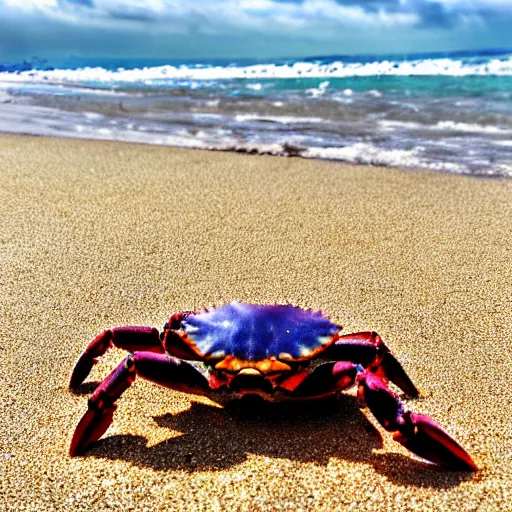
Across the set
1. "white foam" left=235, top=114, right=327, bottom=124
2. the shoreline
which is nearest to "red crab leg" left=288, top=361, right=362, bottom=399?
the shoreline

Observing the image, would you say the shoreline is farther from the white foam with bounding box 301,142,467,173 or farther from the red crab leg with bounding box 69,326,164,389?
the red crab leg with bounding box 69,326,164,389

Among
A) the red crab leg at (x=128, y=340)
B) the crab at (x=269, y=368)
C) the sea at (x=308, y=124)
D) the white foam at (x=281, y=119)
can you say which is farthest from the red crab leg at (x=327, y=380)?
the white foam at (x=281, y=119)

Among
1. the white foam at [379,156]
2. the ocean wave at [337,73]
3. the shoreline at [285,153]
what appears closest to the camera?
the shoreline at [285,153]

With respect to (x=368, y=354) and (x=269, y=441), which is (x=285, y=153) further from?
(x=269, y=441)

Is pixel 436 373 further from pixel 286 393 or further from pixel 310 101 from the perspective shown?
pixel 310 101

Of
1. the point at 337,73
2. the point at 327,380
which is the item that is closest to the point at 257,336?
the point at 327,380

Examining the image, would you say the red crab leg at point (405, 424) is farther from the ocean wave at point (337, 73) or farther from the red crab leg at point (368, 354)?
the ocean wave at point (337, 73)
